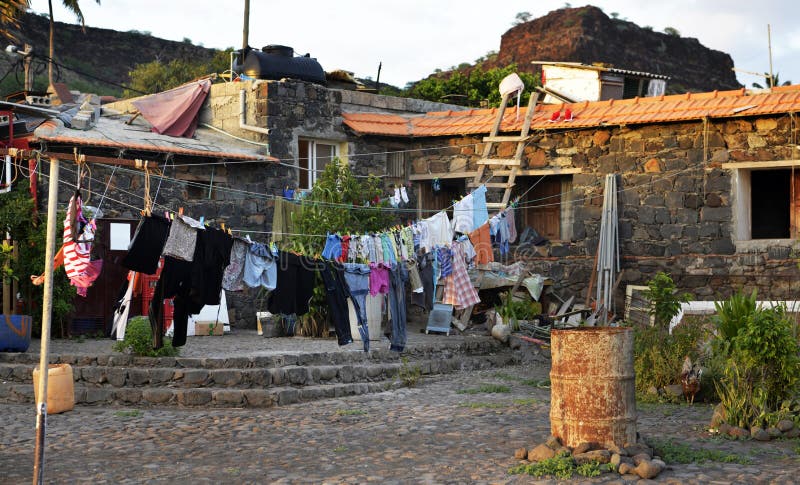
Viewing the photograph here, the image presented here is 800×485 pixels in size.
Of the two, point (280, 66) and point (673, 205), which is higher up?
point (280, 66)

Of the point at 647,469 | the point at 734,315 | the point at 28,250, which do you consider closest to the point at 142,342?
the point at 28,250

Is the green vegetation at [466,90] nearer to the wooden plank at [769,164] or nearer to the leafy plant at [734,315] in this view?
the wooden plank at [769,164]

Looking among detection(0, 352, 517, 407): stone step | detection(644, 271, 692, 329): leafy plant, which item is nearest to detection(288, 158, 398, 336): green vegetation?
detection(0, 352, 517, 407): stone step

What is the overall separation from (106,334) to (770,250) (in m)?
10.8

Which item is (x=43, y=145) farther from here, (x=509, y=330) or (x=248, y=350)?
(x=509, y=330)

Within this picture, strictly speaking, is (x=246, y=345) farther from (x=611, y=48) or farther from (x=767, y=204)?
(x=611, y=48)

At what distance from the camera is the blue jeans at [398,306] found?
1493cm

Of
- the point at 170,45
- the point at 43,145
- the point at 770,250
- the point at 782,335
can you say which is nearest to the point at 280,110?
the point at 43,145

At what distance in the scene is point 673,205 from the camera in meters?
17.6

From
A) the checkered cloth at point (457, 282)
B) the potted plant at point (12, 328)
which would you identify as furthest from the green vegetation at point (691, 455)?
the potted plant at point (12, 328)

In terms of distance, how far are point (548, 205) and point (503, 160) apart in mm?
1387

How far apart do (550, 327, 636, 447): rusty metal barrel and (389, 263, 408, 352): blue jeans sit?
21.3 feet

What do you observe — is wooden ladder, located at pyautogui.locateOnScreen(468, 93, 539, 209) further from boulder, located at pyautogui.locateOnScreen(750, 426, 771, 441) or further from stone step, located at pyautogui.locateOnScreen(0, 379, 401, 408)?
boulder, located at pyautogui.locateOnScreen(750, 426, 771, 441)

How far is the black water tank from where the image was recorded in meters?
18.9
